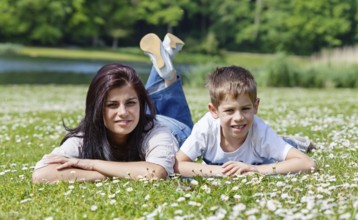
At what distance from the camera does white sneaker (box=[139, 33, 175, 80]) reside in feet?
21.8

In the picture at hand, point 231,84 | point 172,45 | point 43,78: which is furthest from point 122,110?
point 43,78

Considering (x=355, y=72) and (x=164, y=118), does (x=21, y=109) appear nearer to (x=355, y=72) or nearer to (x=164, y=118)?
(x=164, y=118)

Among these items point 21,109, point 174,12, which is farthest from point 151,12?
point 21,109

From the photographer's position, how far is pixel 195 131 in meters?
5.46

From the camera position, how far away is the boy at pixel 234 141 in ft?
16.9

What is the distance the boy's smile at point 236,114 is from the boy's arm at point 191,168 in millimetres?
369

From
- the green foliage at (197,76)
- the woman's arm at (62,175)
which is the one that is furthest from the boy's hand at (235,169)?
the green foliage at (197,76)

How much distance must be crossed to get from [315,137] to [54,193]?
15.3 feet

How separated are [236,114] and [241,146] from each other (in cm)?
45

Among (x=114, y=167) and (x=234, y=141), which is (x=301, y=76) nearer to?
(x=234, y=141)

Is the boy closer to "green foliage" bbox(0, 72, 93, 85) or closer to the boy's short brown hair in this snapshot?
the boy's short brown hair

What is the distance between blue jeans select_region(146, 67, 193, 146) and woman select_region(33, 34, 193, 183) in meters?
1.08

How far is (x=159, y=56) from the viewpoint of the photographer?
21.9 feet

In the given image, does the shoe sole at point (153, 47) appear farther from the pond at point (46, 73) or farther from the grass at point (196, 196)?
the pond at point (46, 73)
